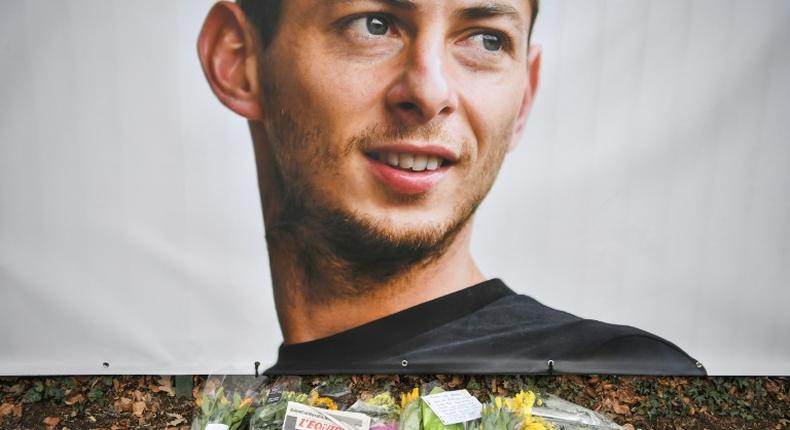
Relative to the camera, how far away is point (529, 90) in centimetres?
199

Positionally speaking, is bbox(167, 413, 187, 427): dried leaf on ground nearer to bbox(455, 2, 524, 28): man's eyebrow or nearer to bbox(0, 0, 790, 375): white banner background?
bbox(0, 0, 790, 375): white banner background

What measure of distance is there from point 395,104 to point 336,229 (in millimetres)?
543

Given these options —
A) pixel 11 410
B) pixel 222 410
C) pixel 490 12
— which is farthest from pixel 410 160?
pixel 11 410

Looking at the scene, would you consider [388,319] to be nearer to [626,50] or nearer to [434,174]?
[434,174]

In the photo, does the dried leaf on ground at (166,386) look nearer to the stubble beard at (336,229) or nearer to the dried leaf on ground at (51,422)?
the dried leaf on ground at (51,422)

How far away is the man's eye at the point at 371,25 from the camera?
72.8 inches

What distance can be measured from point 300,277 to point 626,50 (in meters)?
1.61

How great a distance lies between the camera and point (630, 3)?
1965mm

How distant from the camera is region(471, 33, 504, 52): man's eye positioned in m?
1.90

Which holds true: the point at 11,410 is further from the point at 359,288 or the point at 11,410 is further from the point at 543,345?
the point at 543,345

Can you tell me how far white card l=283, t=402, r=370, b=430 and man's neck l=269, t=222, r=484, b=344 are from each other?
763 mm

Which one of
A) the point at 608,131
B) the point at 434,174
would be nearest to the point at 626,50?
the point at 608,131

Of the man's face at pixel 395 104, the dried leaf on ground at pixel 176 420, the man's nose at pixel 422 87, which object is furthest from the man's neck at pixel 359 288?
the dried leaf on ground at pixel 176 420

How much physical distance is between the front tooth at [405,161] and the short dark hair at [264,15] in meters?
0.67
